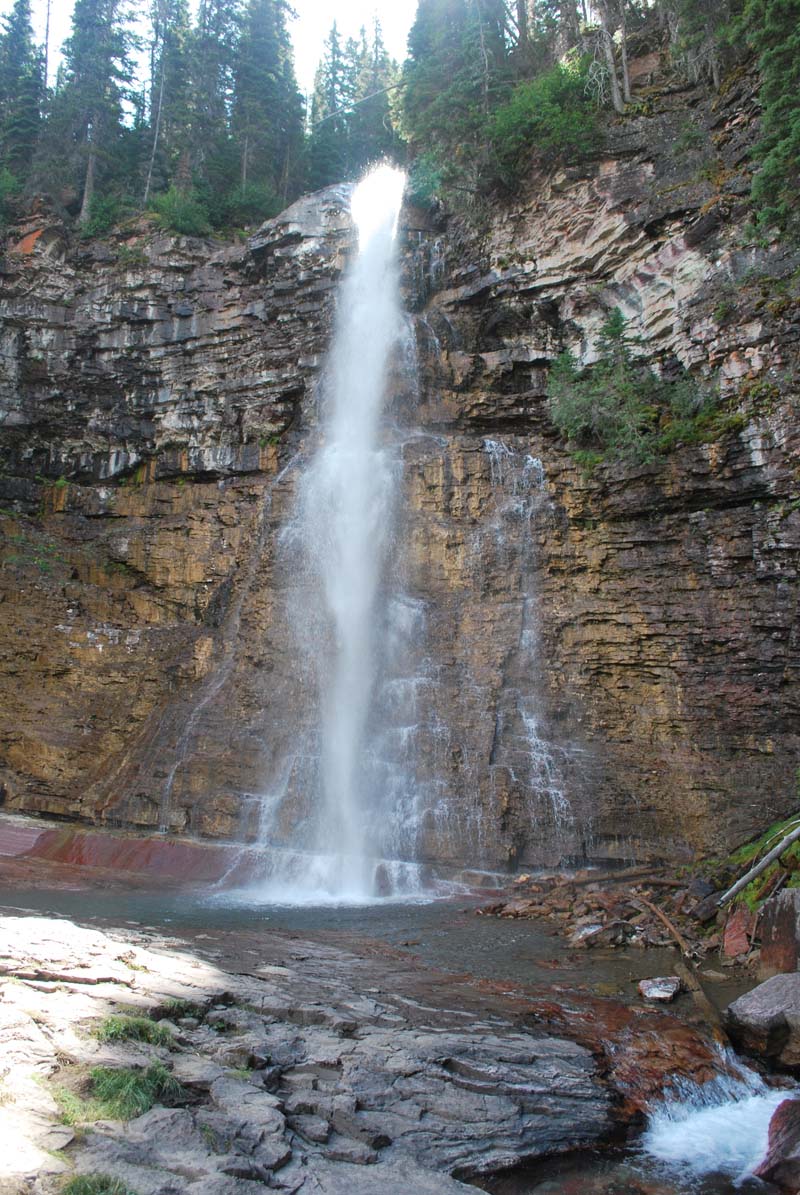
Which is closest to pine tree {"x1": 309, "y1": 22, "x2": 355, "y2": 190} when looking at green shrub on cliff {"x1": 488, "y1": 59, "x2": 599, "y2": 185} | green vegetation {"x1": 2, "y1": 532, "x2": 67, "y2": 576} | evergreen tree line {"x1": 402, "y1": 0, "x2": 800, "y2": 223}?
evergreen tree line {"x1": 402, "y1": 0, "x2": 800, "y2": 223}

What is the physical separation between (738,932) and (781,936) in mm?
1609

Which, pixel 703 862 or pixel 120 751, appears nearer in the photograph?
pixel 703 862

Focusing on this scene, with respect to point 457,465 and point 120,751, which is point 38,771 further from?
point 457,465

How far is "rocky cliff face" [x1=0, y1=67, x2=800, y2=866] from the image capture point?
15.4 meters

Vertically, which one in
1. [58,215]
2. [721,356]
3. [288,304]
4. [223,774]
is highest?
[58,215]

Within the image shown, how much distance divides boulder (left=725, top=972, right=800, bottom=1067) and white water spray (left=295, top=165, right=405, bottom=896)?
8.03m

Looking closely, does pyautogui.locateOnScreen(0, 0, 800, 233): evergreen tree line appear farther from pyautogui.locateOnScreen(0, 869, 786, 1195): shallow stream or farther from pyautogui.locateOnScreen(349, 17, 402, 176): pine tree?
pyautogui.locateOnScreen(0, 869, 786, 1195): shallow stream

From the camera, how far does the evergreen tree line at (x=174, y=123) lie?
2703 centimetres

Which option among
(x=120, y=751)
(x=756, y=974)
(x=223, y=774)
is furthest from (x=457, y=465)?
(x=756, y=974)

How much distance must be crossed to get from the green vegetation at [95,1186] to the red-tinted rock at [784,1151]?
13.5ft

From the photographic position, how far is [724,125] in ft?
59.3

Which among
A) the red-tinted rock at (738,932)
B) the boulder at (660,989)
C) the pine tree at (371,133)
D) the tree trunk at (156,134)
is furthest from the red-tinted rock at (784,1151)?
the pine tree at (371,133)

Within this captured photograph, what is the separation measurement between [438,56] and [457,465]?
14.4m

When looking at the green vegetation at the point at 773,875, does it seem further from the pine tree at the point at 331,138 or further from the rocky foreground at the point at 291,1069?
the pine tree at the point at 331,138
